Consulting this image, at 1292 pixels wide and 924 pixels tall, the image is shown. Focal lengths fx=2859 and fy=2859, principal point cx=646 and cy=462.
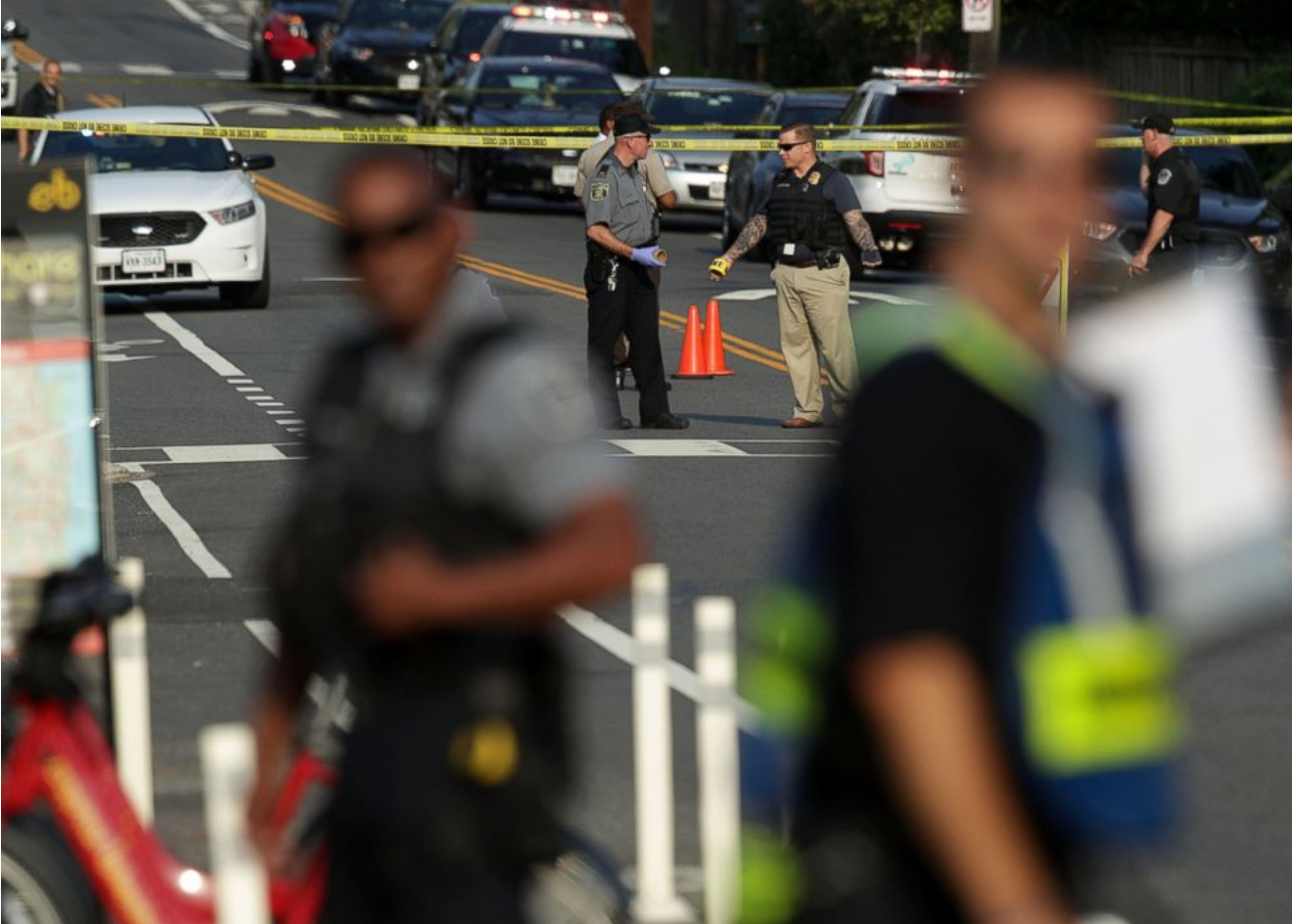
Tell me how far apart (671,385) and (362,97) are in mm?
27893

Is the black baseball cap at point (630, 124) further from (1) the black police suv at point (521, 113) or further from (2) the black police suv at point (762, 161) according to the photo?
(1) the black police suv at point (521, 113)

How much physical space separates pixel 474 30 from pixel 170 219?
1693cm

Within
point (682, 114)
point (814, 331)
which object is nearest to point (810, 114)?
point (682, 114)

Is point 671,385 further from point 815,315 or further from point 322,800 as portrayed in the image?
point 322,800

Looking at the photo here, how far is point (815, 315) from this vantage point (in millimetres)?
16688

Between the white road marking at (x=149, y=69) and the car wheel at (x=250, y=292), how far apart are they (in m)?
30.9

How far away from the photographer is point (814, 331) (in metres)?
16.8

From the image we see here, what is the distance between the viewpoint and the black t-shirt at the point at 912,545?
10.7ft

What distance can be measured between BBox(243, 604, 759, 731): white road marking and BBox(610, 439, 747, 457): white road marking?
4621 millimetres

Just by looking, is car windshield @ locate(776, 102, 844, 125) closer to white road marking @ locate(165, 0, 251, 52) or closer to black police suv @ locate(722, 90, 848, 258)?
black police suv @ locate(722, 90, 848, 258)

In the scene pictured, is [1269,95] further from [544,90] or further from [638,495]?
[638,495]

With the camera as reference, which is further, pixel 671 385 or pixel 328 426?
pixel 671 385

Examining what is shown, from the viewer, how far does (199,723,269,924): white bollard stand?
4281 millimetres

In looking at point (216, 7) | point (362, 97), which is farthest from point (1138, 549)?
point (216, 7)
